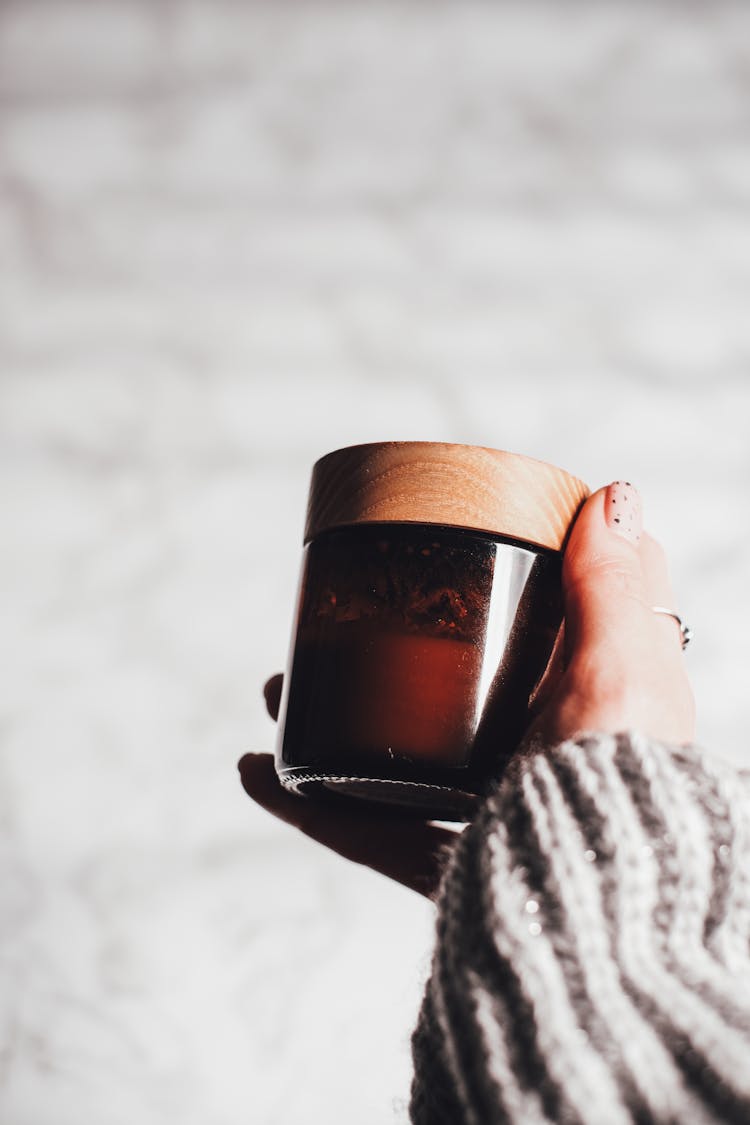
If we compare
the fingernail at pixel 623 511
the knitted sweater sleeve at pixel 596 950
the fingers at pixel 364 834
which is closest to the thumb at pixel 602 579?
the fingernail at pixel 623 511

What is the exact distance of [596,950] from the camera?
0.34 m

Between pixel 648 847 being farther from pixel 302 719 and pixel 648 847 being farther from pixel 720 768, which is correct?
pixel 302 719

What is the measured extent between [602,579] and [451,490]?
0.09m

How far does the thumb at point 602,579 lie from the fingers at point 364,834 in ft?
0.87

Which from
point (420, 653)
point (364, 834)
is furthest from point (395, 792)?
point (364, 834)

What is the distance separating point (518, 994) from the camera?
33 cm

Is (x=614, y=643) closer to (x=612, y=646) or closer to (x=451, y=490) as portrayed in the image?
(x=612, y=646)

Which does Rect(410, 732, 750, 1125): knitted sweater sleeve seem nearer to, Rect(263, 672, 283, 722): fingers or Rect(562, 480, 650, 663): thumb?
Rect(562, 480, 650, 663): thumb

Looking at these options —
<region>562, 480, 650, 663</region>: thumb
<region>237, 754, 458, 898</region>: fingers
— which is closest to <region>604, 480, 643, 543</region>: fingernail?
<region>562, 480, 650, 663</region>: thumb

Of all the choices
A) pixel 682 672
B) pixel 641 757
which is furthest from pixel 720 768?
pixel 682 672

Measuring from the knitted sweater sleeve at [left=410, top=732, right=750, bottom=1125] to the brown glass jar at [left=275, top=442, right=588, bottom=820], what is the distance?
0.07 m

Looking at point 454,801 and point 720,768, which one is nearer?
point 720,768

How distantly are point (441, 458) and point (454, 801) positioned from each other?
0.57 feet

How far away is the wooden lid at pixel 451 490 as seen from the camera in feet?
1.55
